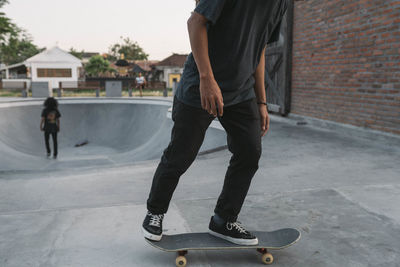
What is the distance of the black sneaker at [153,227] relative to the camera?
198 cm

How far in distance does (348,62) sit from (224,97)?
577cm

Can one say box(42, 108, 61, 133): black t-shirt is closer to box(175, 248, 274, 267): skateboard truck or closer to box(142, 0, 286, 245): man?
box(142, 0, 286, 245): man

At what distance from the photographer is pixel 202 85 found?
177 cm

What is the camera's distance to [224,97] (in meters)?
1.87

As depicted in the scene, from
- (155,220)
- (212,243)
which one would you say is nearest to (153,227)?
(155,220)

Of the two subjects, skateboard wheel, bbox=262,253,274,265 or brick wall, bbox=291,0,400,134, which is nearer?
skateboard wheel, bbox=262,253,274,265

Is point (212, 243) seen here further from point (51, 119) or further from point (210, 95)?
point (51, 119)

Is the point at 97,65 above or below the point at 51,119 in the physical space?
above

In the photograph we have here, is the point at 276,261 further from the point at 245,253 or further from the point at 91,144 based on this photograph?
the point at 91,144

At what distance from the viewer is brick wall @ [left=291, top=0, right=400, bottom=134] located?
573 cm

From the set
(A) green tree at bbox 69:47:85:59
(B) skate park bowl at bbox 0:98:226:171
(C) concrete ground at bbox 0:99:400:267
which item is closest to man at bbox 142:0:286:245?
(C) concrete ground at bbox 0:99:400:267

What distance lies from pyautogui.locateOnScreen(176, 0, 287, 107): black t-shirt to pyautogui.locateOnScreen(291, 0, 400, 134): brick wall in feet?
15.1

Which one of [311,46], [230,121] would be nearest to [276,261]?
[230,121]

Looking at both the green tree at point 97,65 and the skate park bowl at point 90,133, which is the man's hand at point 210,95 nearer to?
the skate park bowl at point 90,133
